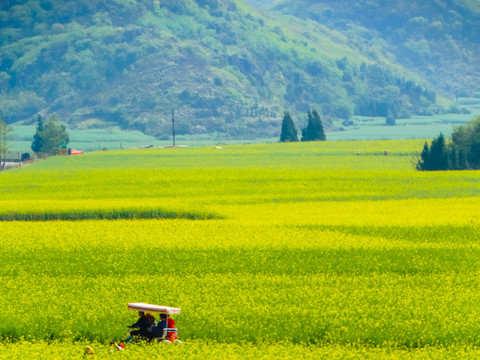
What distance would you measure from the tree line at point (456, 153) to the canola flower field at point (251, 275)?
3792cm

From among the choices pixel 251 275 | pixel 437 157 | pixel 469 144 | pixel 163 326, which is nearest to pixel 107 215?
pixel 251 275

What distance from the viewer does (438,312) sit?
96.8 feet

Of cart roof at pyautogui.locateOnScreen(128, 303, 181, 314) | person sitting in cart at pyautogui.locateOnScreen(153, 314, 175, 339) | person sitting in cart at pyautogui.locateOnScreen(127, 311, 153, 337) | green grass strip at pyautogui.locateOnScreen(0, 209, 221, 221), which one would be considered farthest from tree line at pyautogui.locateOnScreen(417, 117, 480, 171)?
cart roof at pyautogui.locateOnScreen(128, 303, 181, 314)

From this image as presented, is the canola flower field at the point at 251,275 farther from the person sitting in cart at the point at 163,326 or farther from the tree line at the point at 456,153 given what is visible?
the tree line at the point at 456,153

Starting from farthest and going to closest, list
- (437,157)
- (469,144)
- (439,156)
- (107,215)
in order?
(469,144) < (437,157) < (439,156) < (107,215)

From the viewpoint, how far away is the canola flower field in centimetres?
2742

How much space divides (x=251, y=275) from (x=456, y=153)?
80.2 meters

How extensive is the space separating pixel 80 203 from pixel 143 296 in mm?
36675

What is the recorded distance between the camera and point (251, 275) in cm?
3619

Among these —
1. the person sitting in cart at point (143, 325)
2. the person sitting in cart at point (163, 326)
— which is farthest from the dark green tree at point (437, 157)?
the person sitting in cart at point (143, 325)

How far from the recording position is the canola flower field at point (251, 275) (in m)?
27.4

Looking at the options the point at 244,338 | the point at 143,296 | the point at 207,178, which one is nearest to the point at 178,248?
the point at 143,296

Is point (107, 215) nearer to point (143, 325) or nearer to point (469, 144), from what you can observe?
point (143, 325)

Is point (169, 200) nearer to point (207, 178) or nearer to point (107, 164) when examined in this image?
point (207, 178)
